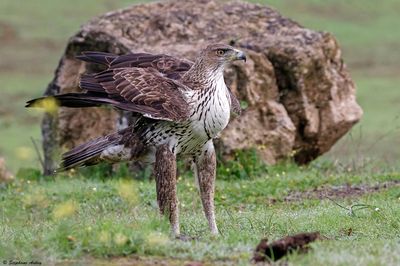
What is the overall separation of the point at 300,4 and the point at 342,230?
2664 cm

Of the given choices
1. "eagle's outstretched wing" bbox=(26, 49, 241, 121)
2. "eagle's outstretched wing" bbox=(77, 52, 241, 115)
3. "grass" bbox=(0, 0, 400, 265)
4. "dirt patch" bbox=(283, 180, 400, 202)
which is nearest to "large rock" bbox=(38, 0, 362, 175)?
"grass" bbox=(0, 0, 400, 265)

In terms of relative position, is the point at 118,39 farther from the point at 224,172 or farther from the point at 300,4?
the point at 300,4

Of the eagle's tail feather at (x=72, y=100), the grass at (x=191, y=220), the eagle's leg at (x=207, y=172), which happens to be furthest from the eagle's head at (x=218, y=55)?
the grass at (x=191, y=220)

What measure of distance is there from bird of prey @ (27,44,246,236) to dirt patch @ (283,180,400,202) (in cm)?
277

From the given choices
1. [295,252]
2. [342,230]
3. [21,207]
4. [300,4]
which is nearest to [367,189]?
[342,230]

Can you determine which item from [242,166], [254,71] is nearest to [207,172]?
[242,166]

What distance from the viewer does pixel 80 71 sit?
14.4 metres

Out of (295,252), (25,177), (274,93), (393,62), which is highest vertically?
(295,252)

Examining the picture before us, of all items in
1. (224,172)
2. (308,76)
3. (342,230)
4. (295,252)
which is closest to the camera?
(295,252)

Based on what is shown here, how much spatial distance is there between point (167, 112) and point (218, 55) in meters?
0.70

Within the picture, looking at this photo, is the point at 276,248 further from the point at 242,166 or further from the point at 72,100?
the point at 242,166

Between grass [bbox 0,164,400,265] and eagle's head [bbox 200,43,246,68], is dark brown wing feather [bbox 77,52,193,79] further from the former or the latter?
grass [bbox 0,164,400,265]

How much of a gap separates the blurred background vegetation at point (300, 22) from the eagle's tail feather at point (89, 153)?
9245mm

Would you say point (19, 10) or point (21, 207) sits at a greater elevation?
point (21, 207)
